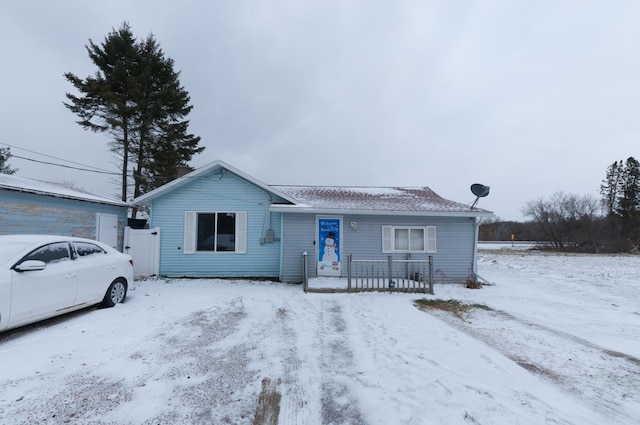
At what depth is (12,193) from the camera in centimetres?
775

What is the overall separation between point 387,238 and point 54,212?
35.7ft

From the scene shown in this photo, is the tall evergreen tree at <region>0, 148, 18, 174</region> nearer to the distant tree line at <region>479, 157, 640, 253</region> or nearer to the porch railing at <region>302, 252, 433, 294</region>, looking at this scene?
the porch railing at <region>302, 252, 433, 294</region>

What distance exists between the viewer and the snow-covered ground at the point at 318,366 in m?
2.70

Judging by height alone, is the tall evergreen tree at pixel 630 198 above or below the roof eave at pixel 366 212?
above

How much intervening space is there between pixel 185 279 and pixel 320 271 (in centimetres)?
483

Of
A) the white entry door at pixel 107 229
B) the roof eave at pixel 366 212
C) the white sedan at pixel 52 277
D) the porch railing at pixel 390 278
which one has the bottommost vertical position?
the porch railing at pixel 390 278

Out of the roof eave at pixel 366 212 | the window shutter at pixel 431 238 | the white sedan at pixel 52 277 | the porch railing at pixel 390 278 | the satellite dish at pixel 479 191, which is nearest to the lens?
the white sedan at pixel 52 277

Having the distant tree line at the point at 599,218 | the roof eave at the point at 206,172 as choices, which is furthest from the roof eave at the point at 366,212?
the distant tree line at the point at 599,218

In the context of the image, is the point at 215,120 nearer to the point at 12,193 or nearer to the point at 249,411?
the point at 12,193

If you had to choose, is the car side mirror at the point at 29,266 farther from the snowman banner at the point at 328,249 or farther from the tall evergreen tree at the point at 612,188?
the tall evergreen tree at the point at 612,188

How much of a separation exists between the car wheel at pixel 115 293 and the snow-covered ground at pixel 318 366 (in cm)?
23

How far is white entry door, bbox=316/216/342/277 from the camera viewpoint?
1035 centimetres

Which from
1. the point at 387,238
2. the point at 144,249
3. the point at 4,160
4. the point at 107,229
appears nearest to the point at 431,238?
the point at 387,238

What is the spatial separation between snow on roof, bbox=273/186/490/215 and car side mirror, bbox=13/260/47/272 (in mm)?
6566
